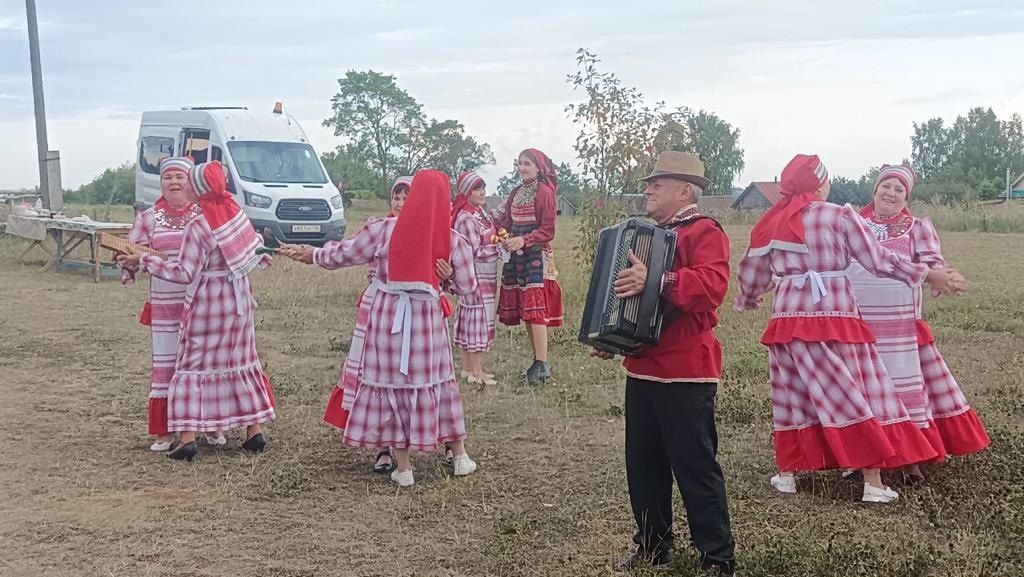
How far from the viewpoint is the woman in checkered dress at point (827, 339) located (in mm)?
5328

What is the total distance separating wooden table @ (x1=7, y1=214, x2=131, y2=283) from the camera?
16.4 m

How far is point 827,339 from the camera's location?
5.36 m

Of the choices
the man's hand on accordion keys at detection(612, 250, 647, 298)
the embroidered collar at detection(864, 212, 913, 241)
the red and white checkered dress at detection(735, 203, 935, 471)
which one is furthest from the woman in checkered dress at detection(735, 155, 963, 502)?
the man's hand on accordion keys at detection(612, 250, 647, 298)

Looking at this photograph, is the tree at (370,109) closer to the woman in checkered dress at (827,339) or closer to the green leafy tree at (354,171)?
the green leafy tree at (354,171)

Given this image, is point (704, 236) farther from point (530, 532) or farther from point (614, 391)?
point (614, 391)

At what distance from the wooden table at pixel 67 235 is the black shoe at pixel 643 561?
1337 centimetres

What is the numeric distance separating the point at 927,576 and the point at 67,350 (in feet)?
28.7

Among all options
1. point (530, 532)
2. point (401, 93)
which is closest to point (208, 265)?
point (530, 532)

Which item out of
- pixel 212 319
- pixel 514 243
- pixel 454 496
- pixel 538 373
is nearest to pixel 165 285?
pixel 212 319

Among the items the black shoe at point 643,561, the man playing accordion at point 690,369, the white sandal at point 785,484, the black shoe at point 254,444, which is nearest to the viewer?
the man playing accordion at point 690,369

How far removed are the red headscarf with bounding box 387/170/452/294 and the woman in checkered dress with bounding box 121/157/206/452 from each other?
1.50 m

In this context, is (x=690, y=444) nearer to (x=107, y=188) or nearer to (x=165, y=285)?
(x=165, y=285)

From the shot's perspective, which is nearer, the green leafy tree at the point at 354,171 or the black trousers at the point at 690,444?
the black trousers at the point at 690,444

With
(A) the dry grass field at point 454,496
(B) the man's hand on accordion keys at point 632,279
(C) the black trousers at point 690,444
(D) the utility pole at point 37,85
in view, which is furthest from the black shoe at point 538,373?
(D) the utility pole at point 37,85
